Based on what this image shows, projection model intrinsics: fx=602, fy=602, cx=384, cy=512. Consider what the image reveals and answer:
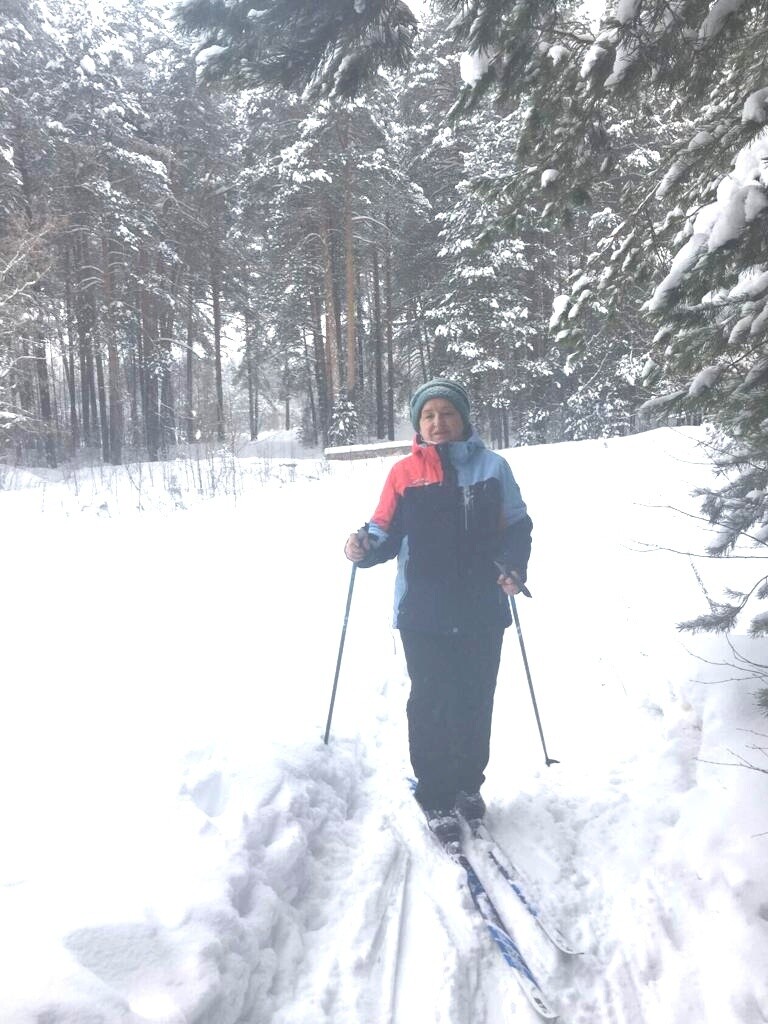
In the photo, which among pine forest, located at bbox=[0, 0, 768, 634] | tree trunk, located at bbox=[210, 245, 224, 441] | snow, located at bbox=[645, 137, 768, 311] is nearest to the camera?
snow, located at bbox=[645, 137, 768, 311]

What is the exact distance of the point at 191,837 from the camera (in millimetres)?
2412

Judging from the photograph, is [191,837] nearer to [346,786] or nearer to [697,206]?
[346,786]

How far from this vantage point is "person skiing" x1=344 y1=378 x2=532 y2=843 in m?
2.94

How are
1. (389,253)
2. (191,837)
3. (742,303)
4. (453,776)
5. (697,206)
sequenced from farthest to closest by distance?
(389,253), (453,776), (697,206), (191,837), (742,303)

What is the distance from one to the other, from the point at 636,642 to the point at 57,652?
398 cm

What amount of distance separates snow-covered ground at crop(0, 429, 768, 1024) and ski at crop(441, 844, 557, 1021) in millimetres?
45

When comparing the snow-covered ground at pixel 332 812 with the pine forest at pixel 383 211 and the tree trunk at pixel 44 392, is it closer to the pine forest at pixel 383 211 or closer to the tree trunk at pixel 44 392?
the pine forest at pixel 383 211

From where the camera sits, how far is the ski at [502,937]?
2.06m

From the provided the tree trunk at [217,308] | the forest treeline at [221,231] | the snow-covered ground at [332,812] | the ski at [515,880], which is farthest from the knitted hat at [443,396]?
the tree trunk at [217,308]

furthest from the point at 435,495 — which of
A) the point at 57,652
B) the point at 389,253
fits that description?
the point at 389,253

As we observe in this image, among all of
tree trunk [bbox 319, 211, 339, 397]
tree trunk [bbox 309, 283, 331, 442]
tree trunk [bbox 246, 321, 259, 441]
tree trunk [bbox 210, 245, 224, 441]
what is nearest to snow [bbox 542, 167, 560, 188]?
tree trunk [bbox 319, 211, 339, 397]

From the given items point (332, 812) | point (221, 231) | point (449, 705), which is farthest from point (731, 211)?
point (221, 231)

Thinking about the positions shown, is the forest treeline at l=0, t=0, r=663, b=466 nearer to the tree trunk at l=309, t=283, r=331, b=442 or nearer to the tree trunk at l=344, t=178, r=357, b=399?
the tree trunk at l=344, t=178, r=357, b=399

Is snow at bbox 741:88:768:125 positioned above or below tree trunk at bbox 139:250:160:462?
below
